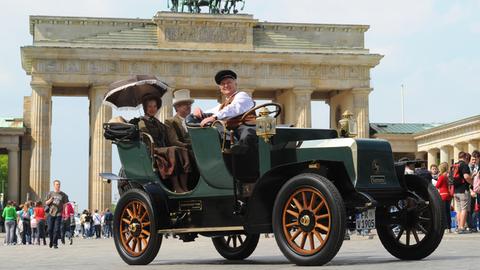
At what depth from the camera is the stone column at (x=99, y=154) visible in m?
63.9

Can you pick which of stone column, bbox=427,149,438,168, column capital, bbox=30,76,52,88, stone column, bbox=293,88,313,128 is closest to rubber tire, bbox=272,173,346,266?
column capital, bbox=30,76,52,88

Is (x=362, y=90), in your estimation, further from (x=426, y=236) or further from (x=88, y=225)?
(x=426, y=236)

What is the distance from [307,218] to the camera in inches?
424

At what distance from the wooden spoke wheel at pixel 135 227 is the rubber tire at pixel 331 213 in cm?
241

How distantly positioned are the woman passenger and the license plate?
2.49 metres

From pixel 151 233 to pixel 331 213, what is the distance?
308 cm

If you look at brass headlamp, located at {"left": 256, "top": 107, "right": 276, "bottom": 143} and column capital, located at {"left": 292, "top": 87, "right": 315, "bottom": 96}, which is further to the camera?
column capital, located at {"left": 292, "top": 87, "right": 315, "bottom": 96}

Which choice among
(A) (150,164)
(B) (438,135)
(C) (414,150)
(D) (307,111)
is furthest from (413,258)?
(C) (414,150)

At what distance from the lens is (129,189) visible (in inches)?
527

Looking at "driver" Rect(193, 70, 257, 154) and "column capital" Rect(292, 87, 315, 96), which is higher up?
"column capital" Rect(292, 87, 315, 96)

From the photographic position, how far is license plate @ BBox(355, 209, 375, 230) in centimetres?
1127

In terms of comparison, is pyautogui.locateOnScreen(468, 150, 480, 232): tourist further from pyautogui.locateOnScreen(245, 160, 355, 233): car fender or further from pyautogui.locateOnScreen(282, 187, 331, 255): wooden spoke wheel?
pyautogui.locateOnScreen(282, 187, 331, 255): wooden spoke wheel

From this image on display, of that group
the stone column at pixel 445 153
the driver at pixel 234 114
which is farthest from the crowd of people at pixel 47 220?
the stone column at pixel 445 153

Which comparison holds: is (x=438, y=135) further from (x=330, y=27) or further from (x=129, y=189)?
(x=129, y=189)
